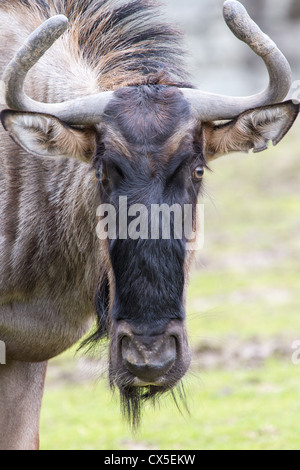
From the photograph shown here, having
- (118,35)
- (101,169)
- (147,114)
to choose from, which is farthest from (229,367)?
(147,114)

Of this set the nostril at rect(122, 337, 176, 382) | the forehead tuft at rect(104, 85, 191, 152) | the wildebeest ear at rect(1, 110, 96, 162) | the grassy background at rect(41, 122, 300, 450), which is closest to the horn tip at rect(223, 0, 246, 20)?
the forehead tuft at rect(104, 85, 191, 152)

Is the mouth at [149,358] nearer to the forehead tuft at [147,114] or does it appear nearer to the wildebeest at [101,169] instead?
the wildebeest at [101,169]

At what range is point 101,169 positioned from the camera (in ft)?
17.7

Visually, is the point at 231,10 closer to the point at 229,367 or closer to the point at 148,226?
the point at 148,226

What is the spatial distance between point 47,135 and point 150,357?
1.64 metres

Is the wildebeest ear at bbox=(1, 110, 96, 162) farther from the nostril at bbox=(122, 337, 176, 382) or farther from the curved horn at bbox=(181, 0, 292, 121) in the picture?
the nostril at bbox=(122, 337, 176, 382)

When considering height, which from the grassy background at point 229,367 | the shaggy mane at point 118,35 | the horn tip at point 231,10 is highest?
the shaggy mane at point 118,35

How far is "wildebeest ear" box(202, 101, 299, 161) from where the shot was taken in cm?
560

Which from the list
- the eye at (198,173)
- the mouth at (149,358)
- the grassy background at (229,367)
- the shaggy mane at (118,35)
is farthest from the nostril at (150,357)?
the shaggy mane at (118,35)

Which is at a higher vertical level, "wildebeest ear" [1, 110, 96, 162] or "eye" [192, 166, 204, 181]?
"wildebeest ear" [1, 110, 96, 162]

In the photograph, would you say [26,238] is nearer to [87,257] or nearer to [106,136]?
[87,257]

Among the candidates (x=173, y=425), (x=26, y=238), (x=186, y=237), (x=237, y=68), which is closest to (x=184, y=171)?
(x=186, y=237)

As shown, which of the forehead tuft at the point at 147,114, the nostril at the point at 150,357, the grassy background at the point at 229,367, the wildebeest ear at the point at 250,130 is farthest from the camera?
the grassy background at the point at 229,367

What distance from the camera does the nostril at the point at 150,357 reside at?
16.2 feet
